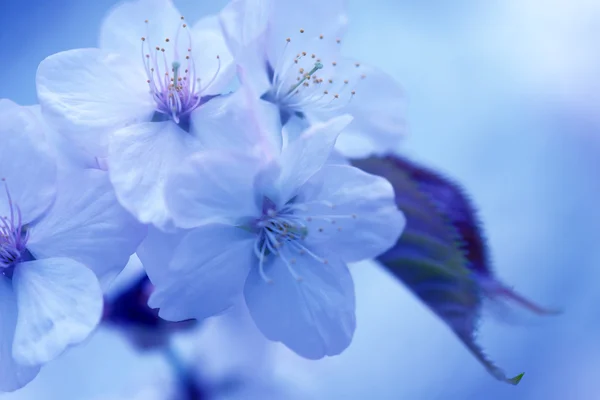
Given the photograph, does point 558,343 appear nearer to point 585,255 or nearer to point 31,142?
point 585,255

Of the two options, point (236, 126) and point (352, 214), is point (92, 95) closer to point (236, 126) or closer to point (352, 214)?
point (236, 126)

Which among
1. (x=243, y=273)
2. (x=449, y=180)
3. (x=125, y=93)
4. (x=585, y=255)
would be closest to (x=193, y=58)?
(x=125, y=93)

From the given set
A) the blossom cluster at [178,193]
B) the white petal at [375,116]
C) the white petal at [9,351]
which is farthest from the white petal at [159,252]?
the white petal at [375,116]

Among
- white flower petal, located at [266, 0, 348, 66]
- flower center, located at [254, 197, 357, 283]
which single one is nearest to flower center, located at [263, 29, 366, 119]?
white flower petal, located at [266, 0, 348, 66]

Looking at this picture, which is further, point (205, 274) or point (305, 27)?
point (305, 27)

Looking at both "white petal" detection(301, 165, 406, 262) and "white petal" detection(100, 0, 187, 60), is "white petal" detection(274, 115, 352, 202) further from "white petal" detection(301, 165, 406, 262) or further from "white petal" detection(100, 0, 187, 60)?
"white petal" detection(100, 0, 187, 60)

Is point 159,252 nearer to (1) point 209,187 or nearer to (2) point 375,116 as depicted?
(1) point 209,187

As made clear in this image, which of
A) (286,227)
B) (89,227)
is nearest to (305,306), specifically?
(286,227)

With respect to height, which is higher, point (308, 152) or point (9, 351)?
point (308, 152)
